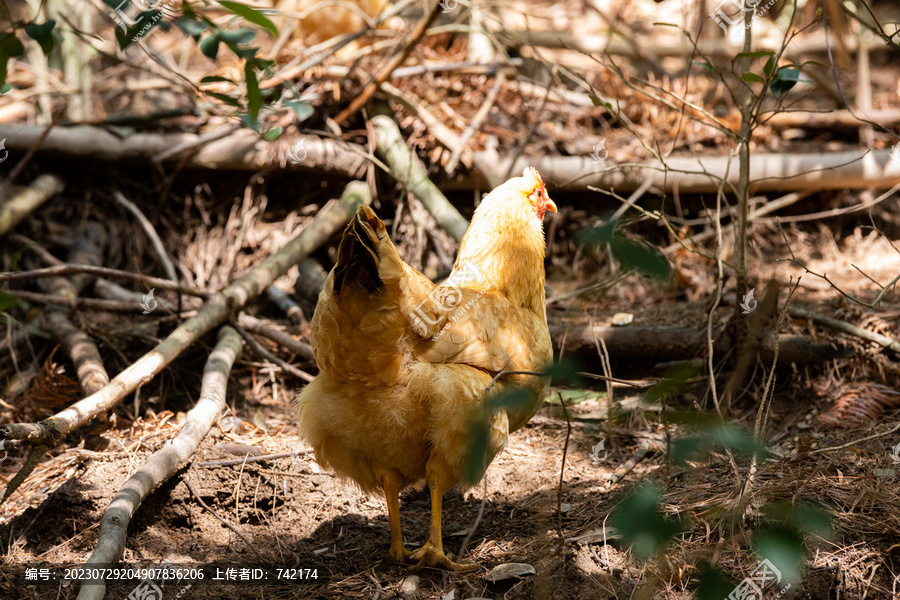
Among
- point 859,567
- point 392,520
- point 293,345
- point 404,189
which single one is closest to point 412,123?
point 404,189

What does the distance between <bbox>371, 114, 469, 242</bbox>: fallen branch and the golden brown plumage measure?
1.93m

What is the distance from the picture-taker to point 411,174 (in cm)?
555

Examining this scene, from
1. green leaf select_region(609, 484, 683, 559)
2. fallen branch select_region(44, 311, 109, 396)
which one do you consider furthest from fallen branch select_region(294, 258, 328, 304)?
green leaf select_region(609, 484, 683, 559)

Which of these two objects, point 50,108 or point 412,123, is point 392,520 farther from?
point 50,108

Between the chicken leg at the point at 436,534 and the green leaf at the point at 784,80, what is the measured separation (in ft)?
8.58

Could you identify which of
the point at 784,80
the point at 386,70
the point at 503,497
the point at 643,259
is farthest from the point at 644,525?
the point at 386,70

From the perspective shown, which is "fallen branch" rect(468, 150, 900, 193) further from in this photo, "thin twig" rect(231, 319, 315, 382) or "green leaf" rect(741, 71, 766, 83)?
"green leaf" rect(741, 71, 766, 83)

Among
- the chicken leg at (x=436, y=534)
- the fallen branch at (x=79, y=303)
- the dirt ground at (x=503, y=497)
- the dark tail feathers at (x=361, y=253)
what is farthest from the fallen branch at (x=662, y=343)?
the fallen branch at (x=79, y=303)

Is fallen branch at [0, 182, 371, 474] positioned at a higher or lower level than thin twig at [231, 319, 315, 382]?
higher

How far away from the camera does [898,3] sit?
8.90m

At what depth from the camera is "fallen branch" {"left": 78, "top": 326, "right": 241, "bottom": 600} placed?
271 cm

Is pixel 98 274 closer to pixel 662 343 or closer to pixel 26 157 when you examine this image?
pixel 26 157

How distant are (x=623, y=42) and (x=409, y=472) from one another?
6808 millimetres

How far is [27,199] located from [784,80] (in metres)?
5.59
